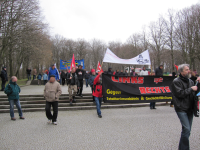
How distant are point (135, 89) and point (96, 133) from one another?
3.41 m

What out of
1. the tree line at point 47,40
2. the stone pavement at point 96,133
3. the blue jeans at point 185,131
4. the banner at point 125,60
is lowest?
the stone pavement at point 96,133

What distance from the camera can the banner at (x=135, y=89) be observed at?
280 inches

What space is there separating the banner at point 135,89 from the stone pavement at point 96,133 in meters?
0.92

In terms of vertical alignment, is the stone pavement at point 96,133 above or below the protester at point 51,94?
below

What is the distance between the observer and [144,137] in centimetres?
431

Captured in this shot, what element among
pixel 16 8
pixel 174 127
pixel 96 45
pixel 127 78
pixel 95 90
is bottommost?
pixel 174 127

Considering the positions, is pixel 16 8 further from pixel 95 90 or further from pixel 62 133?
pixel 62 133

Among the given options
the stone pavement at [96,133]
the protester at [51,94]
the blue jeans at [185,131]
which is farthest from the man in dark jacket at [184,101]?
the protester at [51,94]

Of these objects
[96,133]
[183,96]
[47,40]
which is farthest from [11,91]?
[47,40]

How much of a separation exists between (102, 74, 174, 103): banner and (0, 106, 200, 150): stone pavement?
92cm

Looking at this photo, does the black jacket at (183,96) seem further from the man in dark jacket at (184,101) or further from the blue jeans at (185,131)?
the blue jeans at (185,131)

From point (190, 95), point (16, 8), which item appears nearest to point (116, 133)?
point (190, 95)

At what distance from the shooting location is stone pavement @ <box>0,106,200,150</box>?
3.83 m

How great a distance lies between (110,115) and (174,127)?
102 inches
